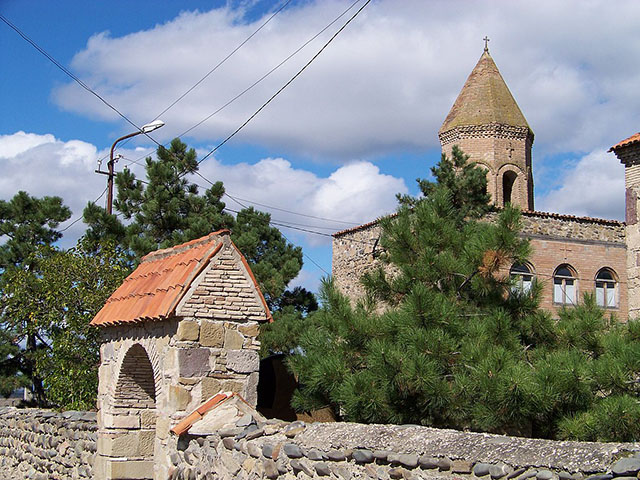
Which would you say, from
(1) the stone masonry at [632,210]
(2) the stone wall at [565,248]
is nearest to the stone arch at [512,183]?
(2) the stone wall at [565,248]

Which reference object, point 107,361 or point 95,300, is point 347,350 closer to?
point 107,361

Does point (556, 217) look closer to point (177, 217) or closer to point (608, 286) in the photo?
point (608, 286)

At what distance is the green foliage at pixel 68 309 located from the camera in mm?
12383

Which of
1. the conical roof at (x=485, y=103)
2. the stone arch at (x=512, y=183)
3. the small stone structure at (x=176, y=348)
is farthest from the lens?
the conical roof at (x=485, y=103)

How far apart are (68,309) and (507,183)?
1786cm

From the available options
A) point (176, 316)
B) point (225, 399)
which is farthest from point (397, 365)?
point (176, 316)

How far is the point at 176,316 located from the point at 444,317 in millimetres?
2862

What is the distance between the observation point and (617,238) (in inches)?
904

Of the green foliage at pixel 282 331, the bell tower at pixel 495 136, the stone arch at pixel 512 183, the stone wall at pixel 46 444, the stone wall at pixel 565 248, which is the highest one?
the bell tower at pixel 495 136

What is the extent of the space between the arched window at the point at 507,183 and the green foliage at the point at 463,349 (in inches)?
677

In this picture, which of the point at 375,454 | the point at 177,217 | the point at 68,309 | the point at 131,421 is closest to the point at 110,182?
the point at 177,217

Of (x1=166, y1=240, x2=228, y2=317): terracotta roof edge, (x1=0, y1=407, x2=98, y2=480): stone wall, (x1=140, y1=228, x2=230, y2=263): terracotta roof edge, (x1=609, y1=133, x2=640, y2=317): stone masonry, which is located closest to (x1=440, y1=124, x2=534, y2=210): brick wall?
(x1=609, y1=133, x2=640, y2=317): stone masonry

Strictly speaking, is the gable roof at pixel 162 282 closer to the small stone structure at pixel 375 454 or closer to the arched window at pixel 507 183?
the small stone structure at pixel 375 454

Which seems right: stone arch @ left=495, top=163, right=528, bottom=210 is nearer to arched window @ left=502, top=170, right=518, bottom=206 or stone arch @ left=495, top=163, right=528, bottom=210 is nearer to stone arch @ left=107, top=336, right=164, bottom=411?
arched window @ left=502, top=170, right=518, bottom=206
